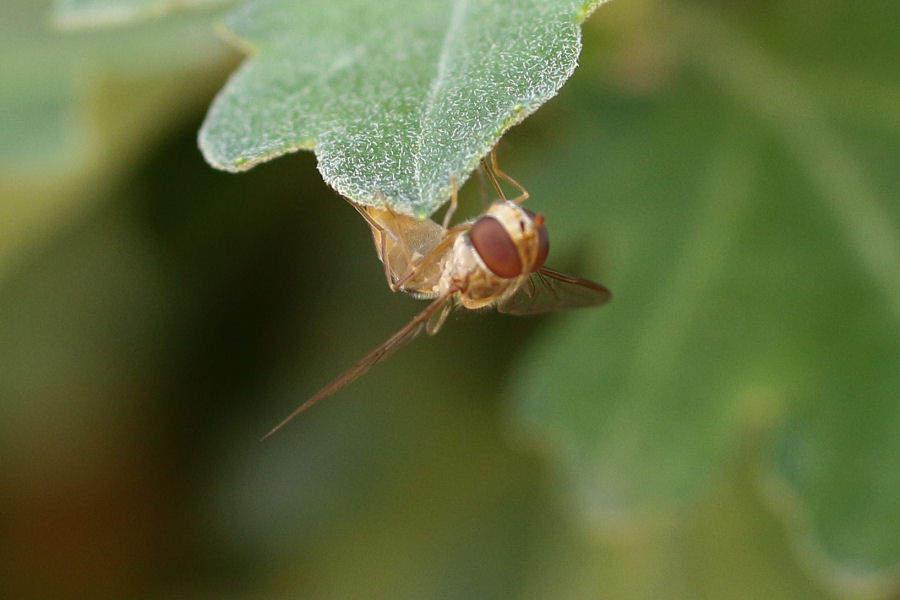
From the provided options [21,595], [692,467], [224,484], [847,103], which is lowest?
[21,595]

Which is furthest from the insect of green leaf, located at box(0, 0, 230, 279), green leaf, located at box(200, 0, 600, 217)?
green leaf, located at box(0, 0, 230, 279)

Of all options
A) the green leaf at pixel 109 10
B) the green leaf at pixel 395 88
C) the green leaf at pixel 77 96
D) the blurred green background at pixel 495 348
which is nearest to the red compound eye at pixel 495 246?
the green leaf at pixel 395 88

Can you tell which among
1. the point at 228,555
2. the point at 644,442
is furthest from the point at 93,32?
the point at 644,442

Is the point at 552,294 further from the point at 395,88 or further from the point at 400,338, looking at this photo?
the point at 395,88

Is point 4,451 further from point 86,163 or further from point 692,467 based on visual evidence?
point 692,467

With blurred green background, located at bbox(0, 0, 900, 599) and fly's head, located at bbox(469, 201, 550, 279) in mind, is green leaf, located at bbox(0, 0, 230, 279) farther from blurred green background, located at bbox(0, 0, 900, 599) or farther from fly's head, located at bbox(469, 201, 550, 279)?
fly's head, located at bbox(469, 201, 550, 279)

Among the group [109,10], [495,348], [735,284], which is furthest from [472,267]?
[495,348]

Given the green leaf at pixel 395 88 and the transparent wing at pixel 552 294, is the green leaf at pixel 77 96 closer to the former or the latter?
the green leaf at pixel 395 88
